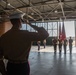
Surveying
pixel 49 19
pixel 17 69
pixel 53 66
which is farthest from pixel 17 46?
pixel 49 19

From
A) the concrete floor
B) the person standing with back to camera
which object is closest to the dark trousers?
the person standing with back to camera

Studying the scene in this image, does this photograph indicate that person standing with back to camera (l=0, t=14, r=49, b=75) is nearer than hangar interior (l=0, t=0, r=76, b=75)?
Yes

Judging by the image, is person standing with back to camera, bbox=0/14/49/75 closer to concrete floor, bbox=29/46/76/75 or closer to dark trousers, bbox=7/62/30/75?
dark trousers, bbox=7/62/30/75

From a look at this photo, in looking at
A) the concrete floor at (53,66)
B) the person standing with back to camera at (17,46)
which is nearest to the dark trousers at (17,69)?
the person standing with back to camera at (17,46)

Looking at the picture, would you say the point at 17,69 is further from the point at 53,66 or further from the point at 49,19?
the point at 49,19

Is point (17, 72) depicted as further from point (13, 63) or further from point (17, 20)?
point (17, 20)

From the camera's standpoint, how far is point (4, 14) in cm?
2561

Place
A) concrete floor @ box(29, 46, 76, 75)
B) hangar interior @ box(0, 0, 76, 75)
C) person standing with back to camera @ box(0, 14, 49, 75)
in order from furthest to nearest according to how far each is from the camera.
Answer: hangar interior @ box(0, 0, 76, 75), concrete floor @ box(29, 46, 76, 75), person standing with back to camera @ box(0, 14, 49, 75)

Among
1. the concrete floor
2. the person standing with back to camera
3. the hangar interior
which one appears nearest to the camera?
the person standing with back to camera

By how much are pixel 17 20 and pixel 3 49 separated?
1.50ft

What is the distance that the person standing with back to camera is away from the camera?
286 cm

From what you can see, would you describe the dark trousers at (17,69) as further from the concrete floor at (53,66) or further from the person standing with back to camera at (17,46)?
the concrete floor at (53,66)

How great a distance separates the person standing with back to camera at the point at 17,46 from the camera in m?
2.86

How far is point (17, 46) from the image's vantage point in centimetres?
288
